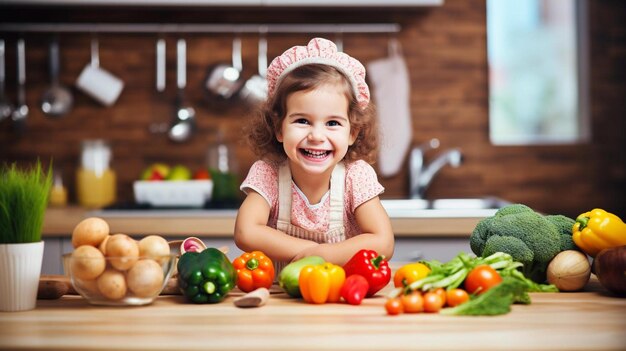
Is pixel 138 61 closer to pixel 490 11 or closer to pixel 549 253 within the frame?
pixel 490 11

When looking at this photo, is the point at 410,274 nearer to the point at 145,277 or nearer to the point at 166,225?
the point at 145,277

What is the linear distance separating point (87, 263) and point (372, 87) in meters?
2.44

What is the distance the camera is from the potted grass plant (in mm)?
1397

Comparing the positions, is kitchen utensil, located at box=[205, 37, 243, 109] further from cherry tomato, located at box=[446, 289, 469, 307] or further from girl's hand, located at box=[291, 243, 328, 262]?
cherry tomato, located at box=[446, 289, 469, 307]

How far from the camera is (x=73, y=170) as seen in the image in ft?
12.0

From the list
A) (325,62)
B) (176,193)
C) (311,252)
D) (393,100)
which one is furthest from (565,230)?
(393,100)

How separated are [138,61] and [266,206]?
1954 millimetres

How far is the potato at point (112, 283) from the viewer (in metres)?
1.39

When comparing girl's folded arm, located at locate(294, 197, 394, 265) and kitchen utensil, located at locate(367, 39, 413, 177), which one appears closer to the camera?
girl's folded arm, located at locate(294, 197, 394, 265)

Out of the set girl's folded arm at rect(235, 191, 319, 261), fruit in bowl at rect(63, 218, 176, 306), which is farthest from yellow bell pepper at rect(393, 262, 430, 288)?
fruit in bowl at rect(63, 218, 176, 306)

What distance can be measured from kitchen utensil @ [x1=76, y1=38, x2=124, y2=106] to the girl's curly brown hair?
1.72 m

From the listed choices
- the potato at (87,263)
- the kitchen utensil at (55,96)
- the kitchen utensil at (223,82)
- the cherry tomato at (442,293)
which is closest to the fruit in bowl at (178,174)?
the kitchen utensil at (223,82)

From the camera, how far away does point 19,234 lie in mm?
1414

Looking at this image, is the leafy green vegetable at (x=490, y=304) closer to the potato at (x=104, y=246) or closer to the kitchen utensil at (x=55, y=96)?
the potato at (x=104, y=246)
